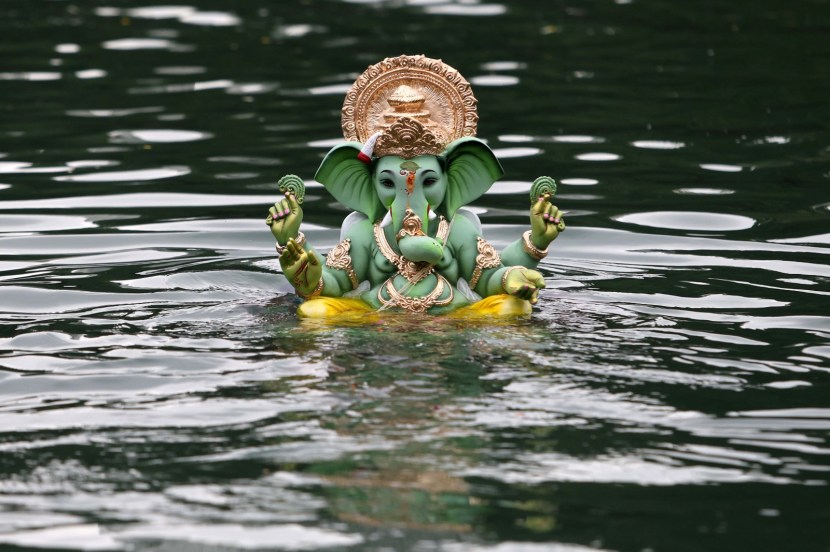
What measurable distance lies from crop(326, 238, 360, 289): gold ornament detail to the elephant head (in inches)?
11.0

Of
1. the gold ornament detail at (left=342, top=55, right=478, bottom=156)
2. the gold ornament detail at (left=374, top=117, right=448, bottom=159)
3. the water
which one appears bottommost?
the water

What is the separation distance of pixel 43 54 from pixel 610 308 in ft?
44.9

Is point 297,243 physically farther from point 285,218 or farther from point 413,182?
point 413,182

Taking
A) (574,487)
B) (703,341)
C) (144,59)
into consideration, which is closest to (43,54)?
(144,59)

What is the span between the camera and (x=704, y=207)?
13.5 m

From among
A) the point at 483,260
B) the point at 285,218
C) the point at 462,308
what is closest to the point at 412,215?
the point at 483,260

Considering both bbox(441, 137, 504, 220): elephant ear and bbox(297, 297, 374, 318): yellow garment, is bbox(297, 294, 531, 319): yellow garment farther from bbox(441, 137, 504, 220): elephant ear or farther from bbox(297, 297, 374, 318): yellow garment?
bbox(441, 137, 504, 220): elephant ear

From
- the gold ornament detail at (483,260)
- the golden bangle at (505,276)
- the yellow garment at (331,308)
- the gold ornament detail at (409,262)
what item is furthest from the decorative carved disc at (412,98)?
the yellow garment at (331,308)

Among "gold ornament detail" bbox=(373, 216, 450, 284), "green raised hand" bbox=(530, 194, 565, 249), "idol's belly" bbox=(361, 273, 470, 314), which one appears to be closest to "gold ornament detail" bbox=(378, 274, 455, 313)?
"idol's belly" bbox=(361, 273, 470, 314)

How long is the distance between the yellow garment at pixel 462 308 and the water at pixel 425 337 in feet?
0.52

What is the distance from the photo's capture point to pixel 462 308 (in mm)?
9539

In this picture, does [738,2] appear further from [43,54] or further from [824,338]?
[824,338]

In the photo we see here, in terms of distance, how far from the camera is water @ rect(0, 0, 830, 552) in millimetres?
6609

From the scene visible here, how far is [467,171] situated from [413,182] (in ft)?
1.44
